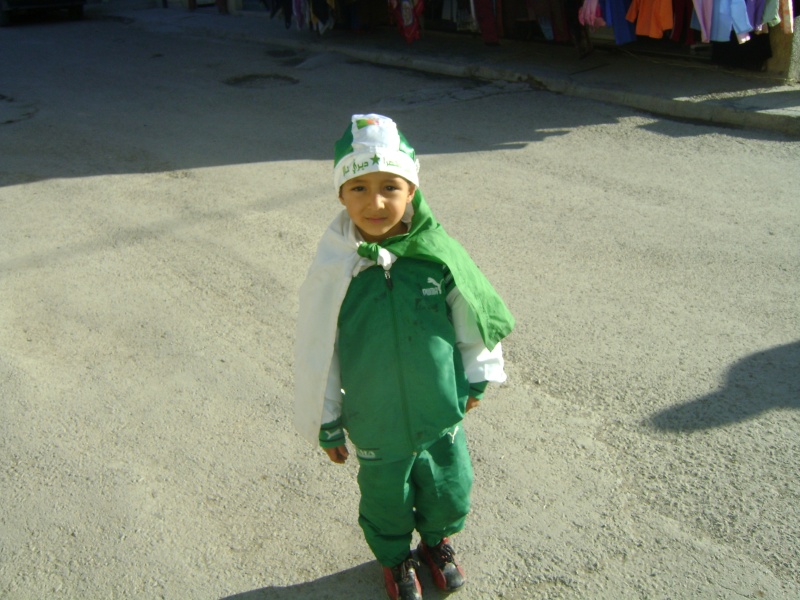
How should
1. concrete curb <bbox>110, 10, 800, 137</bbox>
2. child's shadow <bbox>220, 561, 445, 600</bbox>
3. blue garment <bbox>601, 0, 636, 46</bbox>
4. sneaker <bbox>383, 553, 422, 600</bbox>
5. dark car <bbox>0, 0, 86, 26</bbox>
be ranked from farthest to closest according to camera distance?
dark car <bbox>0, 0, 86, 26</bbox> → blue garment <bbox>601, 0, 636, 46</bbox> → concrete curb <bbox>110, 10, 800, 137</bbox> → child's shadow <bbox>220, 561, 445, 600</bbox> → sneaker <bbox>383, 553, 422, 600</bbox>

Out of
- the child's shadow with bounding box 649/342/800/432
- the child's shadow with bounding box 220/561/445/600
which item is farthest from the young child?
the child's shadow with bounding box 649/342/800/432

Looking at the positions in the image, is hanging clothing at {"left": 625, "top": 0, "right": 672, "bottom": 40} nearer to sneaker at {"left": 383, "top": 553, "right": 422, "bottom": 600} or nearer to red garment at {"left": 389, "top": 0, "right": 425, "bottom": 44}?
red garment at {"left": 389, "top": 0, "right": 425, "bottom": 44}

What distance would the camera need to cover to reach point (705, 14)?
8461 millimetres

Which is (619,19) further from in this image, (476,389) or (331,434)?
(331,434)

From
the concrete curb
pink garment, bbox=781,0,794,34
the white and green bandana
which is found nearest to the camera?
the white and green bandana

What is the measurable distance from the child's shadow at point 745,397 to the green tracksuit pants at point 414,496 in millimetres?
1295

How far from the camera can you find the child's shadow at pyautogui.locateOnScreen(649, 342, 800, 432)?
3.69m

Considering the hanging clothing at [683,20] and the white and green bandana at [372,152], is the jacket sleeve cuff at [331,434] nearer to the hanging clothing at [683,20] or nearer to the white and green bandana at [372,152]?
the white and green bandana at [372,152]

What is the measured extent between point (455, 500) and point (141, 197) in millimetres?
4913

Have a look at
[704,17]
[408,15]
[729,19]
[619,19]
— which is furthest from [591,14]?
[408,15]

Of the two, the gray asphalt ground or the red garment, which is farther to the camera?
the red garment

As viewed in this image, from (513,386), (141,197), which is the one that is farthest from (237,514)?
(141,197)

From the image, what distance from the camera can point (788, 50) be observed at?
8.80 m

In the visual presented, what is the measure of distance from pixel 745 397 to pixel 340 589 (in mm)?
1995
